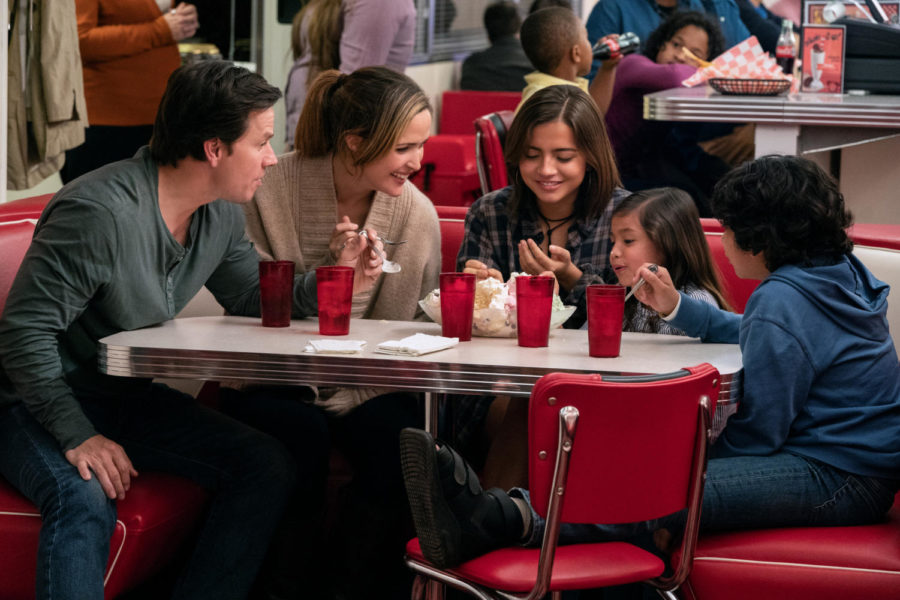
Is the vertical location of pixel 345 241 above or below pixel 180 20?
below

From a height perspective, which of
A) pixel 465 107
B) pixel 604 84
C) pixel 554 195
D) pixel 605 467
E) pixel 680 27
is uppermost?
pixel 680 27

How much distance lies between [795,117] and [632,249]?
1.64 m

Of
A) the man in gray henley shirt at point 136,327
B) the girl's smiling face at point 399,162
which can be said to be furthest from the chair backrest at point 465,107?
the man in gray henley shirt at point 136,327

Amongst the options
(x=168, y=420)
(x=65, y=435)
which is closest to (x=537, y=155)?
(x=168, y=420)

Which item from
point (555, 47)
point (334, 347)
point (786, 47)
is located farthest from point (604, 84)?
point (334, 347)

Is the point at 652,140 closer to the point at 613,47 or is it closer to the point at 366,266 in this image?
the point at 613,47

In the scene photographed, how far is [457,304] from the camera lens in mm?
2191

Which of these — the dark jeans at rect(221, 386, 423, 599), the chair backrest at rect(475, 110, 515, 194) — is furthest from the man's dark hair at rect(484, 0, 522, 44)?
the dark jeans at rect(221, 386, 423, 599)

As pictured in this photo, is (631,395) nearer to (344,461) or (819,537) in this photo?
(819,537)

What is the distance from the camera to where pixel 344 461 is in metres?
2.83

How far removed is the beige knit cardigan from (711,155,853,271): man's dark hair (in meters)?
0.82

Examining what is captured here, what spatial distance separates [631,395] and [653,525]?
0.39 metres

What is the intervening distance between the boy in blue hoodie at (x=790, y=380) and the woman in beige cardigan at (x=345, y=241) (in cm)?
62

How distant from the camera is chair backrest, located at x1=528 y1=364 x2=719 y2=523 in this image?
1.75 meters
